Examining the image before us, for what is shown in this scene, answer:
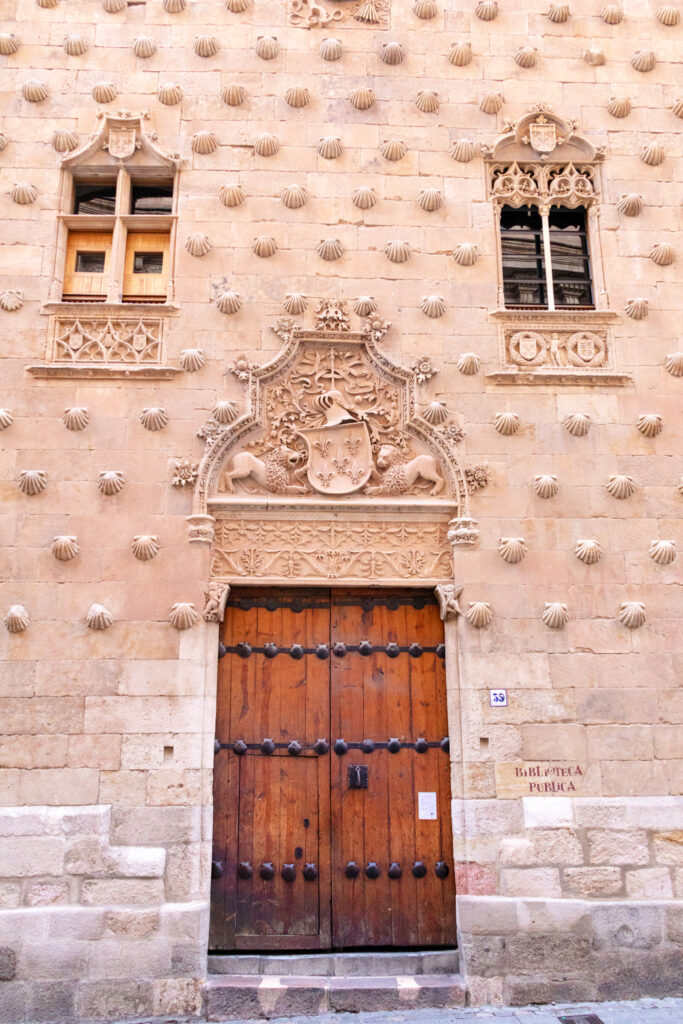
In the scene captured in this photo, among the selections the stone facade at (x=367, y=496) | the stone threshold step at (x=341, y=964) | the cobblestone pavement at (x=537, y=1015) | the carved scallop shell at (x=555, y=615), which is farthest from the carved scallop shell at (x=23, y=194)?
the cobblestone pavement at (x=537, y=1015)

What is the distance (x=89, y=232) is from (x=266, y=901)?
20.0 feet

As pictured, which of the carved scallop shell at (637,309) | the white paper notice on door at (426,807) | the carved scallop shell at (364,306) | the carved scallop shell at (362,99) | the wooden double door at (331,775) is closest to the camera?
the wooden double door at (331,775)

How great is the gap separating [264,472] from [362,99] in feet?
12.6

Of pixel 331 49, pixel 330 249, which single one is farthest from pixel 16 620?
pixel 331 49

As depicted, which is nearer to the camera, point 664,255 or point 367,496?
point 367,496

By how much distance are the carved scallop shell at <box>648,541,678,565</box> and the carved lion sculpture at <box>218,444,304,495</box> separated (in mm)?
2993

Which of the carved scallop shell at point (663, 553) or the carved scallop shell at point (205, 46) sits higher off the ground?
the carved scallop shell at point (205, 46)

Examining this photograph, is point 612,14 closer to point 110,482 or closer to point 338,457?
point 338,457

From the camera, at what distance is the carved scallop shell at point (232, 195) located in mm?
8086

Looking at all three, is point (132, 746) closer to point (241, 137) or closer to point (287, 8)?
point (241, 137)

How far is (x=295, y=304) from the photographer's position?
7.83 metres

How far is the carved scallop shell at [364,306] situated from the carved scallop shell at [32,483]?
308 centimetres

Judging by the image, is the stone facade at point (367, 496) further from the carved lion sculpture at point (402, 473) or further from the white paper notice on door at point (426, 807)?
the white paper notice on door at point (426, 807)

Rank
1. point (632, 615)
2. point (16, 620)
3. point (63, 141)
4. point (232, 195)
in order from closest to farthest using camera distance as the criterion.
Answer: point (16, 620) → point (632, 615) → point (232, 195) → point (63, 141)
